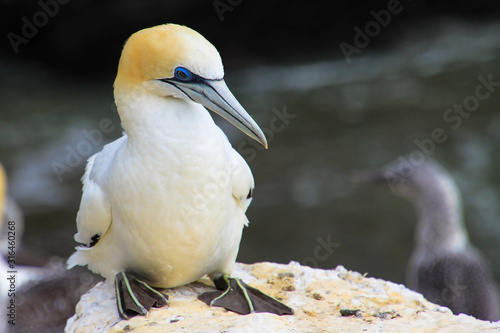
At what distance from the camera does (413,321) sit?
3375 mm

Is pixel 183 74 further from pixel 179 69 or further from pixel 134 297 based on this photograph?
pixel 134 297

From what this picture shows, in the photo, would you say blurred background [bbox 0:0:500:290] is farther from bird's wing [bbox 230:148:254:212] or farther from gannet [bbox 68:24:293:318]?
gannet [bbox 68:24:293:318]

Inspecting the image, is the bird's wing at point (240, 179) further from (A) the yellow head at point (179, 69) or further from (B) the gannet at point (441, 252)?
(B) the gannet at point (441, 252)

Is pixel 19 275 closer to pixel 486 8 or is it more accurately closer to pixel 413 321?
pixel 413 321

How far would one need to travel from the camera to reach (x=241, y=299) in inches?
147

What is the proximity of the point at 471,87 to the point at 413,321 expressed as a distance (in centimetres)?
1048

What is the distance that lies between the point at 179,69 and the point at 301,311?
1.48 m

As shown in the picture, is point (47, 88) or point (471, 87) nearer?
point (471, 87)

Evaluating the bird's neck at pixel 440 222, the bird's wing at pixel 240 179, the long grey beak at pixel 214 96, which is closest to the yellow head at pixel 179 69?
the long grey beak at pixel 214 96

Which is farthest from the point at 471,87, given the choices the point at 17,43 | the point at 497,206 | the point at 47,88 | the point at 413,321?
the point at 413,321

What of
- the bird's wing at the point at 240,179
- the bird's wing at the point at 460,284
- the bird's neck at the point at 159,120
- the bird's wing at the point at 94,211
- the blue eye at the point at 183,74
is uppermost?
the blue eye at the point at 183,74

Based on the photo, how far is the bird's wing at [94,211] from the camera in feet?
11.9

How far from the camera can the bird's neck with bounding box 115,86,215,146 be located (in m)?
3.40

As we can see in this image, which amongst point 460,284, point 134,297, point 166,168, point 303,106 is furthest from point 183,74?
point 303,106
